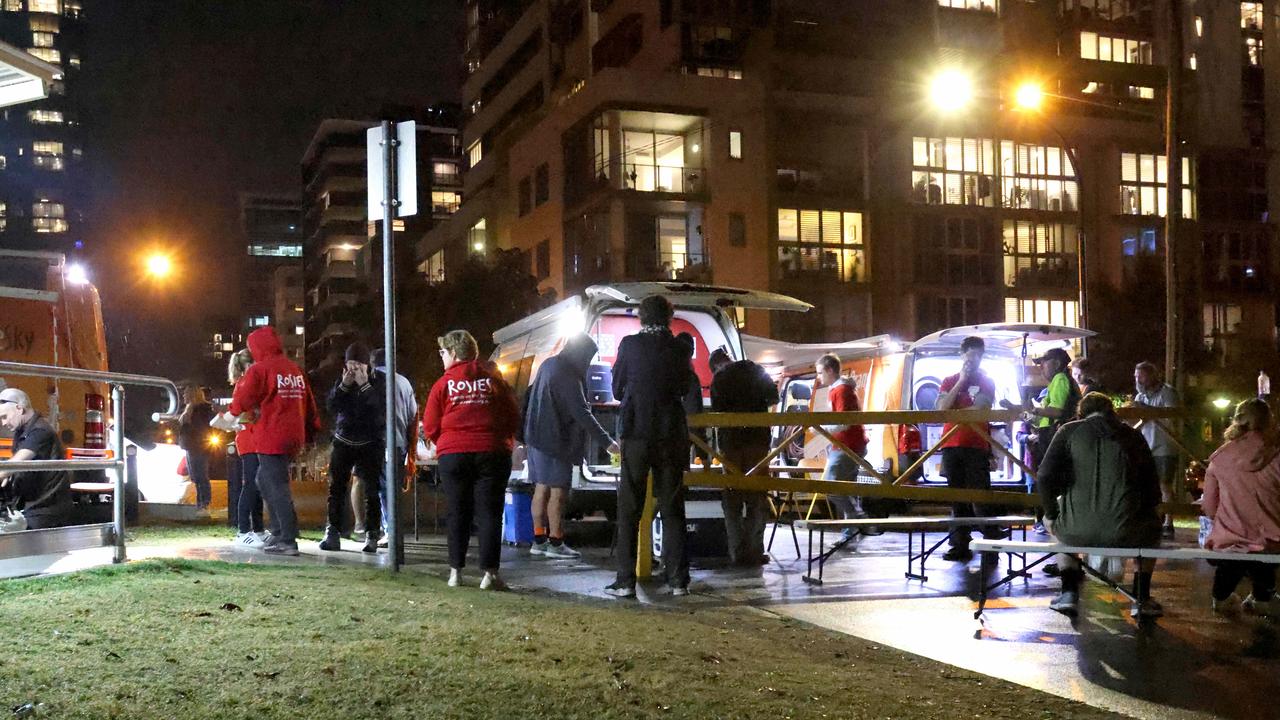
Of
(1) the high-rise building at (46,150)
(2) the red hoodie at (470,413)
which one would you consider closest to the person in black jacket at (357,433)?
(2) the red hoodie at (470,413)

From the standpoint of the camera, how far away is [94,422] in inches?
505

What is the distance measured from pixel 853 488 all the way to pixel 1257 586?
2.80 metres

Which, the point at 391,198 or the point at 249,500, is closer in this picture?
the point at 391,198

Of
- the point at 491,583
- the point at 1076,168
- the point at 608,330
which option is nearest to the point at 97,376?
the point at 491,583

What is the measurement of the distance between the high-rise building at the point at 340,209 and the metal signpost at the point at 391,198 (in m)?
83.2

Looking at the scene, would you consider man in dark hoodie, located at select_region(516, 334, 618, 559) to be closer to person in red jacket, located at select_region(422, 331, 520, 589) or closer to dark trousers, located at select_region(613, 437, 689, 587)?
dark trousers, located at select_region(613, 437, 689, 587)

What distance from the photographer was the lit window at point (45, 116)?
152 meters

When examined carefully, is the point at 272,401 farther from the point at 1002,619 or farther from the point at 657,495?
the point at 1002,619

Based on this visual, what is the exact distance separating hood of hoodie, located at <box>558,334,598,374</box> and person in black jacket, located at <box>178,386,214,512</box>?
8.12 m

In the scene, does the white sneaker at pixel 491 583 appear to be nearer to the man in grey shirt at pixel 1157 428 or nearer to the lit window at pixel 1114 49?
the man in grey shirt at pixel 1157 428

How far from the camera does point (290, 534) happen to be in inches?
404

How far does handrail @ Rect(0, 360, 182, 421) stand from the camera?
7.13 m

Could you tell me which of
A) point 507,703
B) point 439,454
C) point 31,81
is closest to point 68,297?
point 31,81

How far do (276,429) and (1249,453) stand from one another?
697cm
